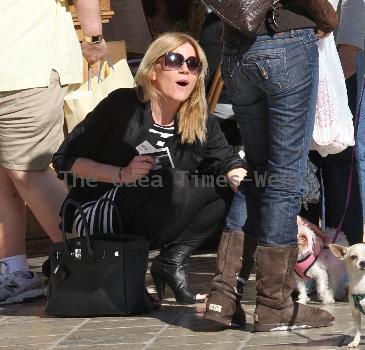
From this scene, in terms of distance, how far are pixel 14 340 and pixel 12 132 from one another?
1197 millimetres

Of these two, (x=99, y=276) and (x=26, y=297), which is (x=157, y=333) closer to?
(x=99, y=276)

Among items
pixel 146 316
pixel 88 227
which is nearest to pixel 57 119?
pixel 88 227

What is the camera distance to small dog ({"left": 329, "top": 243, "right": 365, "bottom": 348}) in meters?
4.87

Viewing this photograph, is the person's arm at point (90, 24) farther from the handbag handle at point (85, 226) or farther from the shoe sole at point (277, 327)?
the shoe sole at point (277, 327)

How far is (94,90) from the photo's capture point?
6.57 meters

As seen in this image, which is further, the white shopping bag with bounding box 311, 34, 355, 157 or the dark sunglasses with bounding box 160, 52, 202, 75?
the dark sunglasses with bounding box 160, 52, 202, 75

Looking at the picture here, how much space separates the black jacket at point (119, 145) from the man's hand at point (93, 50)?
1.14ft

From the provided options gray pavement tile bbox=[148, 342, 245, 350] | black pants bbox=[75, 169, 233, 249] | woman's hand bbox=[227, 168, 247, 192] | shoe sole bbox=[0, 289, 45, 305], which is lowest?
shoe sole bbox=[0, 289, 45, 305]

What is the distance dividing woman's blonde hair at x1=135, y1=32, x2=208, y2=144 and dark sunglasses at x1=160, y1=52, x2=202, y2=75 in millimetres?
36

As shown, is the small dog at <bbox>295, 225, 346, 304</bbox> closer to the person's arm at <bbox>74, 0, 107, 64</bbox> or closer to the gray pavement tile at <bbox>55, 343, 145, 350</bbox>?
the gray pavement tile at <bbox>55, 343, 145, 350</bbox>

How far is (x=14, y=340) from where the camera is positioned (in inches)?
212

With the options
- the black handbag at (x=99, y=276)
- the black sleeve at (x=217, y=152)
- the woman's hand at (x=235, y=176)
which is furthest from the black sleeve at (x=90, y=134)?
the woman's hand at (x=235, y=176)

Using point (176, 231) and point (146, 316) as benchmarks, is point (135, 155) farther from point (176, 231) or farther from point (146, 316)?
point (146, 316)

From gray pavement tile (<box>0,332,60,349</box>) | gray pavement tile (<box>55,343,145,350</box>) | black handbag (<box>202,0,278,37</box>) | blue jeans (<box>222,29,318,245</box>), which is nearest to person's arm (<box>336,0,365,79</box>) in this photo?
blue jeans (<box>222,29,318,245</box>)
